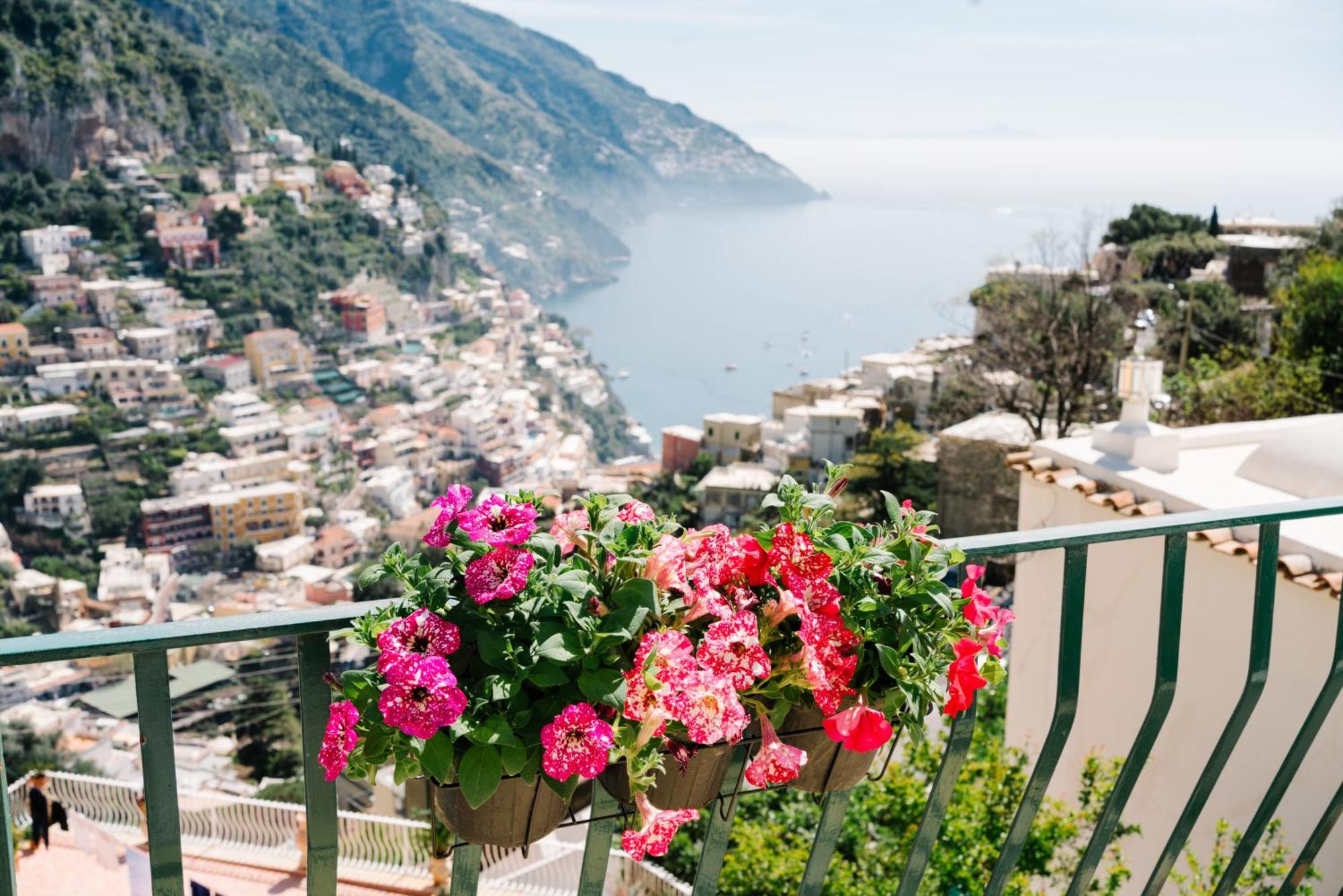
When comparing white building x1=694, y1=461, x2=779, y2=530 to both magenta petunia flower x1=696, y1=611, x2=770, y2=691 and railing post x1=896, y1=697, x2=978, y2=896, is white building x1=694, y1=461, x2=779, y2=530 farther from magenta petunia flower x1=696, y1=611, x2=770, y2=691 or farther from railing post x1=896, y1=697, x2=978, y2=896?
magenta petunia flower x1=696, y1=611, x2=770, y2=691

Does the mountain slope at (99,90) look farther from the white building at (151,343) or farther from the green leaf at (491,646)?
the green leaf at (491,646)

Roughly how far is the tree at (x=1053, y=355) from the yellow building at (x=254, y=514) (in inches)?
1040

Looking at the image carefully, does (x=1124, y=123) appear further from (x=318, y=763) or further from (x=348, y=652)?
(x=318, y=763)

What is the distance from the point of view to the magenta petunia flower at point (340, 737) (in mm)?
755

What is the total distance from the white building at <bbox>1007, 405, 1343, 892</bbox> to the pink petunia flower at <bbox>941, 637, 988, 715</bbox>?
289cm

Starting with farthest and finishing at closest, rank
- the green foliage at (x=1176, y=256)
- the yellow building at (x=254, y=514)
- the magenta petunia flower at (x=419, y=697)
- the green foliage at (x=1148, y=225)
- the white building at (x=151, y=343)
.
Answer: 1. the white building at (x=151, y=343)
2. the yellow building at (x=254, y=514)
3. the green foliage at (x=1148, y=225)
4. the green foliage at (x=1176, y=256)
5. the magenta petunia flower at (x=419, y=697)

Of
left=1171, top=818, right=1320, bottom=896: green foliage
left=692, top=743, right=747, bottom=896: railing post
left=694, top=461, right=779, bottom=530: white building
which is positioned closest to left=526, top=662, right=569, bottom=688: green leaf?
left=692, top=743, right=747, bottom=896: railing post

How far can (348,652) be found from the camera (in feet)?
92.8

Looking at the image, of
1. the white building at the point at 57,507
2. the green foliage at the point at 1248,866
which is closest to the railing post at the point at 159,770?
the green foliage at the point at 1248,866

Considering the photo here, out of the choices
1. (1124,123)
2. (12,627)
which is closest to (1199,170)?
(1124,123)

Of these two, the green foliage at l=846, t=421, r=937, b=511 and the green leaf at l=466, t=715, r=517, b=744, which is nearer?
the green leaf at l=466, t=715, r=517, b=744

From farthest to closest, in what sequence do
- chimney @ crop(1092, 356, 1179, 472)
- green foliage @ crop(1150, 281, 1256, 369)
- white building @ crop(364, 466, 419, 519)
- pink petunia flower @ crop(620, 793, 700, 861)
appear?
1. white building @ crop(364, 466, 419, 519)
2. green foliage @ crop(1150, 281, 1256, 369)
3. chimney @ crop(1092, 356, 1179, 472)
4. pink petunia flower @ crop(620, 793, 700, 861)

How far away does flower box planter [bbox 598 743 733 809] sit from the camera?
860mm

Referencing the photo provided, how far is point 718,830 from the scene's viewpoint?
995 millimetres
